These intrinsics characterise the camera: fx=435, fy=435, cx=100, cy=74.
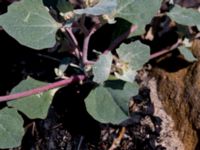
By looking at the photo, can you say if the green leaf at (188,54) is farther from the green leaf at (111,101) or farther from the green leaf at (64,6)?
the green leaf at (64,6)

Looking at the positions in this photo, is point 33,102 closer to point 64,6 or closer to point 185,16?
point 64,6

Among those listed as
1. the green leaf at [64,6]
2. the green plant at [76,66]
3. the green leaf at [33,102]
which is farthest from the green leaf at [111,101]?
the green leaf at [64,6]

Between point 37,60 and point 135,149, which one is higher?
point 37,60

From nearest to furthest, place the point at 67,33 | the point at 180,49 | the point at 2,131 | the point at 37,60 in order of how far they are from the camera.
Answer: the point at 2,131, the point at 67,33, the point at 180,49, the point at 37,60

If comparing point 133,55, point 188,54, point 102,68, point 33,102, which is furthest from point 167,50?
point 33,102

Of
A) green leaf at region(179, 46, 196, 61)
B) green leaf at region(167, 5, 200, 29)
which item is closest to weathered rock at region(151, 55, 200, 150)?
green leaf at region(179, 46, 196, 61)

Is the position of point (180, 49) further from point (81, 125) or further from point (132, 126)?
point (81, 125)

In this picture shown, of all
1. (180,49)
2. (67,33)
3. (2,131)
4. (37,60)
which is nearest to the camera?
(2,131)

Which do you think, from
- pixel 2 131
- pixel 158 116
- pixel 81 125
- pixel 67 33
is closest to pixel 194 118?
pixel 158 116
